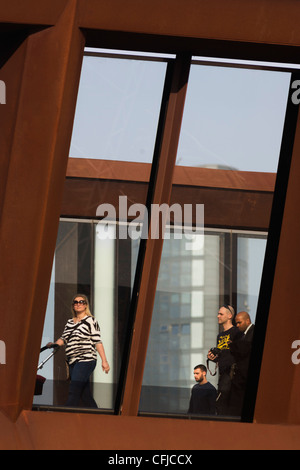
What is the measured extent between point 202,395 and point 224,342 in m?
0.46

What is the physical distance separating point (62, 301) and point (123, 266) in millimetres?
565

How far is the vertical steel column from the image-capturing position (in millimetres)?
6289

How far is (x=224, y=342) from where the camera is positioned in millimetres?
6504

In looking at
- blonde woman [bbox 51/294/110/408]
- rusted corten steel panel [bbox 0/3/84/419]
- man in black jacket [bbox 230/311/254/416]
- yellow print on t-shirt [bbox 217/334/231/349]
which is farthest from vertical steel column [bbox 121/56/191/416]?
rusted corten steel panel [bbox 0/3/84/419]

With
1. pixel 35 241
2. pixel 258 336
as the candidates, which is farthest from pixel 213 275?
pixel 35 241

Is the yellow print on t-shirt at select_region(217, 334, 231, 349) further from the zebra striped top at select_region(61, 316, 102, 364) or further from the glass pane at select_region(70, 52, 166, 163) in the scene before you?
the glass pane at select_region(70, 52, 166, 163)

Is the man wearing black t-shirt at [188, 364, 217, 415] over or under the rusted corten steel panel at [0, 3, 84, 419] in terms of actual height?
under

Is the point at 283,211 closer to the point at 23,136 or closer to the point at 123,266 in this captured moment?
the point at 123,266

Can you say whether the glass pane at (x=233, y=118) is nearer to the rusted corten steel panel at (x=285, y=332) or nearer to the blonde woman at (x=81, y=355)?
the rusted corten steel panel at (x=285, y=332)

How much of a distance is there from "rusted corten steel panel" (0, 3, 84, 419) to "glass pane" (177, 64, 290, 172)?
117 centimetres

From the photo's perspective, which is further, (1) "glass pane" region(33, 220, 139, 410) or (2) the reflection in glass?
(2) the reflection in glass

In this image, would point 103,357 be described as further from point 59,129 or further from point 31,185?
point 59,129

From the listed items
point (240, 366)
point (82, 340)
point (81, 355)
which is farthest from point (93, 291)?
point (240, 366)

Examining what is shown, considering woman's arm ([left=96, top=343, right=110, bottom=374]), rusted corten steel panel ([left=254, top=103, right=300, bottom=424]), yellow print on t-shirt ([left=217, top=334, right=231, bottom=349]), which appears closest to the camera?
rusted corten steel panel ([left=254, top=103, right=300, bottom=424])
